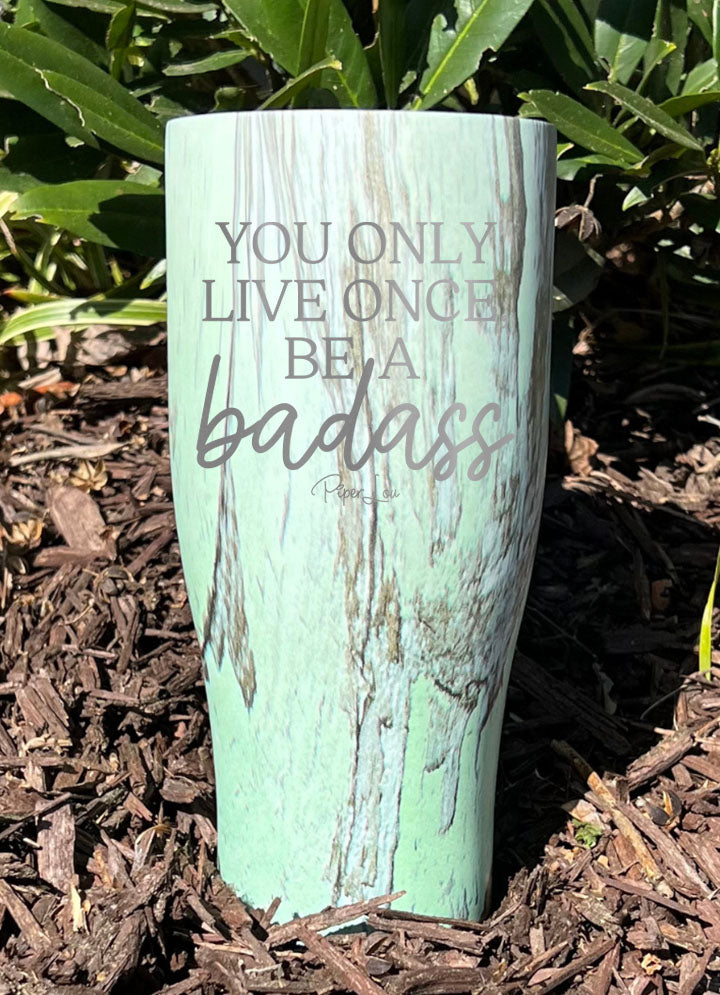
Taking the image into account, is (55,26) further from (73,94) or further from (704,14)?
(704,14)

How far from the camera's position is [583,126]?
165 centimetres

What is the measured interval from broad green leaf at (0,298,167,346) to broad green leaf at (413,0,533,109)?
77 centimetres

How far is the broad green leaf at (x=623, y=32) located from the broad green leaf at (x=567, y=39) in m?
0.07

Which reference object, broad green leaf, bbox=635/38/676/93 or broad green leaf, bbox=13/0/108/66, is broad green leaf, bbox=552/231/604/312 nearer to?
broad green leaf, bbox=635/38/676/93

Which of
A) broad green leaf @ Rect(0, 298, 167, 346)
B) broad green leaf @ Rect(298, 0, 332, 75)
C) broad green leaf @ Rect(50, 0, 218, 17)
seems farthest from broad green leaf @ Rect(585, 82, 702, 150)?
broad green leaf @ Rect(0, 298, 167, 346)

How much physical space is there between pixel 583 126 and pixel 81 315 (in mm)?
1066

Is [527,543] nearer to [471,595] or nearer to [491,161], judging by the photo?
[471,595]

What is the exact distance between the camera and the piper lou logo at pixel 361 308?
45.8 inches

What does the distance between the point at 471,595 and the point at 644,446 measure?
1157 millimetres

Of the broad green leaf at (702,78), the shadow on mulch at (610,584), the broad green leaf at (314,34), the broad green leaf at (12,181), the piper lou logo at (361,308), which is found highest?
the broad green leaf at (702,78)

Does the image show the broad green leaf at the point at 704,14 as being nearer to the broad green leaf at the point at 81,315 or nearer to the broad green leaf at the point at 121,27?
the broad green leaf at the point at 121,27

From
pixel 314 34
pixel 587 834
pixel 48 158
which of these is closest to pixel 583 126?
A: pixel 314 34

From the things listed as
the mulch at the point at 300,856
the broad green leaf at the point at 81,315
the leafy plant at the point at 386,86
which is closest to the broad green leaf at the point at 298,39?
the leafy plant at the point at 386,86

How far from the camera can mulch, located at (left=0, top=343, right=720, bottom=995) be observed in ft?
4.53
